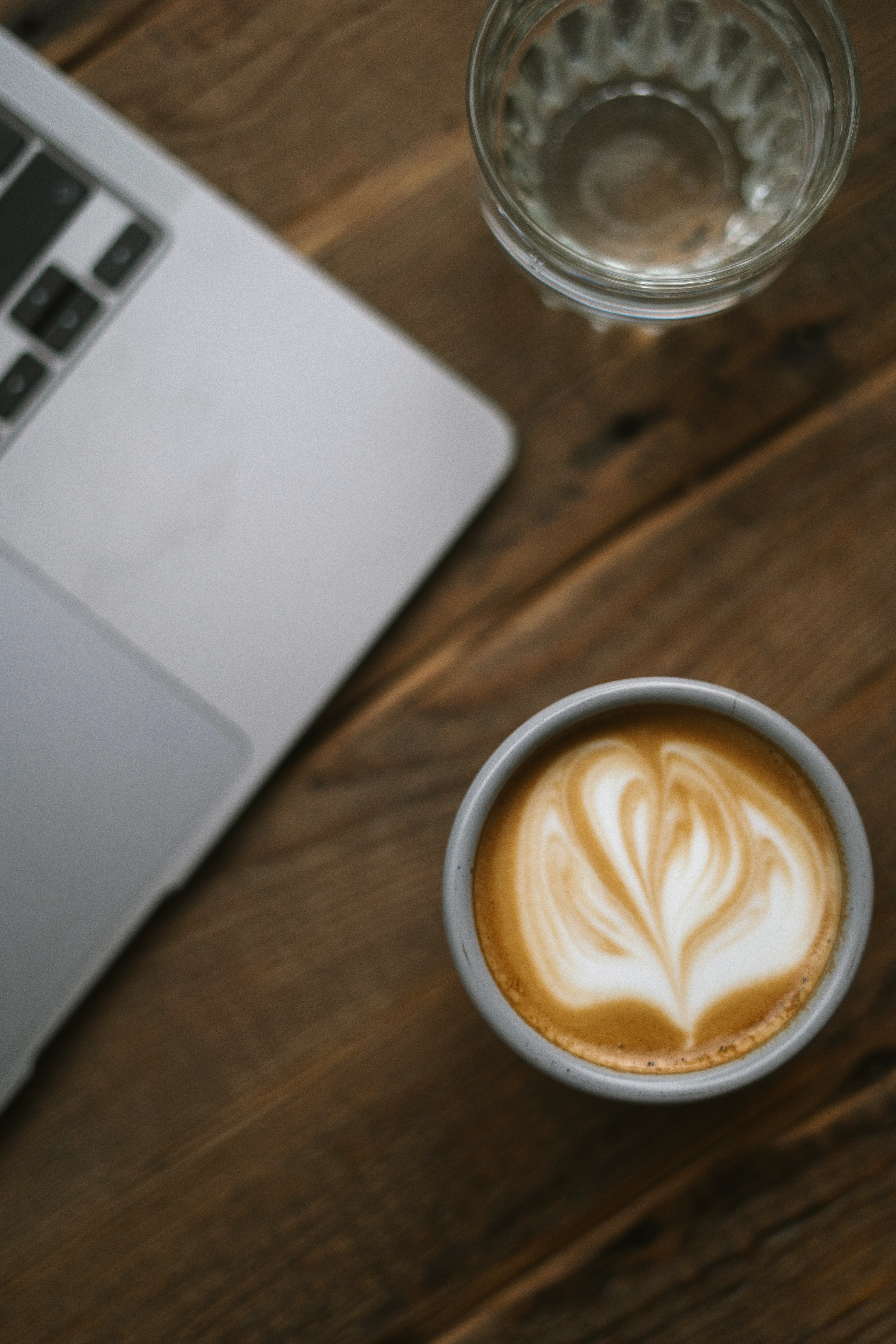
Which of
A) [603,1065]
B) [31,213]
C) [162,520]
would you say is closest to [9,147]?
[31,213]

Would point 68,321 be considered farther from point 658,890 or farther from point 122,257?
point 658,890

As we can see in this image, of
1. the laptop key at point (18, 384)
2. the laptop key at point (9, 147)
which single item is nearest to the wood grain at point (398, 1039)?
the laptop key at point (18, 384)

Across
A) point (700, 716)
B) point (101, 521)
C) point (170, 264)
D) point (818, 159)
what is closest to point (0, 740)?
point (101, 521)

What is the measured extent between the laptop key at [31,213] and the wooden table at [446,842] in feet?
0.35

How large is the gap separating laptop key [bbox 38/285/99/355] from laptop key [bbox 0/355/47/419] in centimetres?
1

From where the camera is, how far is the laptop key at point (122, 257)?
0.55m

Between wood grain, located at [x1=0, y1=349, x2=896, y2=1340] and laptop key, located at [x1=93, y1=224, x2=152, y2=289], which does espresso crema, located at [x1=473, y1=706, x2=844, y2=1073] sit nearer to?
wood grain, located at [x1=0, y1=349, x2=896, y2=1340]

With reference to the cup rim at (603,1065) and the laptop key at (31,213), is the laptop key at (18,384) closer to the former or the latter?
the laptop key at (31,213)

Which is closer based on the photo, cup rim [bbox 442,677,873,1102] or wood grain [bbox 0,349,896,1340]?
cup rim [bbox 442,677,873,1102]

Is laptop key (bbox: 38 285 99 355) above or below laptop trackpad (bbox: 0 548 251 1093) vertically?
above

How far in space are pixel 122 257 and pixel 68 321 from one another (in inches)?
1.9

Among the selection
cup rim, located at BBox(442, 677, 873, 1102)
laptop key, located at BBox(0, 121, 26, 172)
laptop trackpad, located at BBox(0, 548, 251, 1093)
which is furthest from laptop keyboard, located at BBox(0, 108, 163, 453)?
cup rim, located at BBox(442, 677, 873, 1102)

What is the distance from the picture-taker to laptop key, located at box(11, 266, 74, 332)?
1.77ft

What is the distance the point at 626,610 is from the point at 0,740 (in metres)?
0.39
